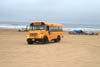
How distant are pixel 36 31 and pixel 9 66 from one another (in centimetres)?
1165

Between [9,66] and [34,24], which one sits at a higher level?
[34,24]

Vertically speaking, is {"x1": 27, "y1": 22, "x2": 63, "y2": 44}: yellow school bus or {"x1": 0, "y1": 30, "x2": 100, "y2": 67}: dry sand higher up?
{"x1": 27, "y1": 22, "x2": 63, "y2": 44}: yellow school bus

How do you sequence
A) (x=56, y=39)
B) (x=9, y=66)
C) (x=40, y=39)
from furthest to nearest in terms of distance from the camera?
(x=56, y=39) < (x=40, y=39) < (x=9, y=66)

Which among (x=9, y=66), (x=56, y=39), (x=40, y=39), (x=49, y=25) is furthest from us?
(x=56, y=39)

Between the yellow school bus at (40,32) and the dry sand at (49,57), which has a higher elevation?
the yellow school bus at (40,32)

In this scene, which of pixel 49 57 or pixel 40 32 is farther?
pixel 40 32

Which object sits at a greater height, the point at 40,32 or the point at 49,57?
the point at 40,32

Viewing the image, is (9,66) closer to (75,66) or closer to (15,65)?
(15,65)

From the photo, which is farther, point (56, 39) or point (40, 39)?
point (56, 39)

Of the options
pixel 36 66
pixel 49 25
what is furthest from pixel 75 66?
pixel 49 25

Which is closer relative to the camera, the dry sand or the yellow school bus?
the dry sand

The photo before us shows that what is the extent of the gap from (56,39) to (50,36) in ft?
7.48

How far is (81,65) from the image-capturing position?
9.92m

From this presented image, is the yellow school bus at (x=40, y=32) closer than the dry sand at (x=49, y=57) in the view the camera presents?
No
